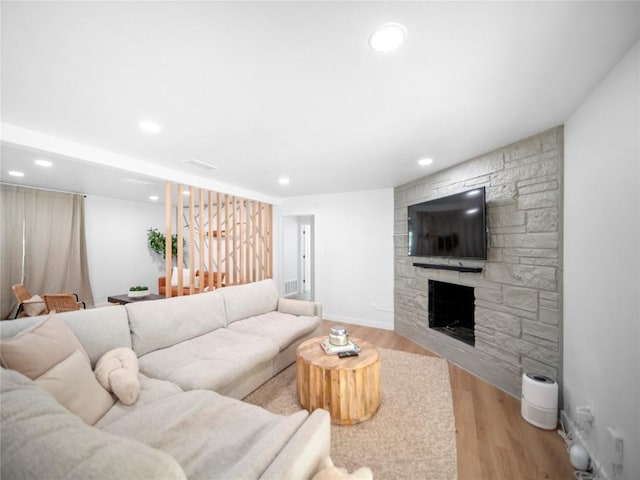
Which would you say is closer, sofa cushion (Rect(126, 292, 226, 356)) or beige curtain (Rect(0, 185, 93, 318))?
sofa cushion (Rect(126, 292, 226, 356))

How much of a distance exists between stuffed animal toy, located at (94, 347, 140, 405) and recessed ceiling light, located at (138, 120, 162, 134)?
1740 mm

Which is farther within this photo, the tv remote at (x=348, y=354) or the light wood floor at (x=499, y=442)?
the tv remote at (x=348, y=354)

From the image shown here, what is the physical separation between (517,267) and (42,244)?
23.6ft

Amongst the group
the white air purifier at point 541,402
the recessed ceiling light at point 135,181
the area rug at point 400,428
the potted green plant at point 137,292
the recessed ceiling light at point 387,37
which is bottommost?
the area rug at point 400,428

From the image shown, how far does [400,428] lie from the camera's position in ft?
6.26

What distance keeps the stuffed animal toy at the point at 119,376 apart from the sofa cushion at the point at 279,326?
3.90 feet

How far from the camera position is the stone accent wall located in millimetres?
2109

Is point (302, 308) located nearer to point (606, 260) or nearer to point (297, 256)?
point (606, 260)

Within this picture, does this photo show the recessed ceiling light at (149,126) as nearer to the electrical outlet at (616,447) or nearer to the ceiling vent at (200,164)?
the ceiling vent at (200,164)

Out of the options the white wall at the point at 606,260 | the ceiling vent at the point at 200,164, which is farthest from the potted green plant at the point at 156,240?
the white wall at the point at 606,260

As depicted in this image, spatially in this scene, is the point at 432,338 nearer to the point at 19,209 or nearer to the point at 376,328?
the point at 376,328

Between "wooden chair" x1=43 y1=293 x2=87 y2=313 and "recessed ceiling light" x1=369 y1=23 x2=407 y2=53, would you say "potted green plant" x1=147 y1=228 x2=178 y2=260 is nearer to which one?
"wooden chair" x1=43 y1=293 x2=87 y2=313

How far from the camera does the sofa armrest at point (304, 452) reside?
890 mm

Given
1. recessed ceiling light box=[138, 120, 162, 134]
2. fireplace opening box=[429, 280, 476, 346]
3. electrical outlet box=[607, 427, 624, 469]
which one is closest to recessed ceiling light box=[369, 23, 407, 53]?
recessed ceiling light box=[138, 120, 162, 134]
